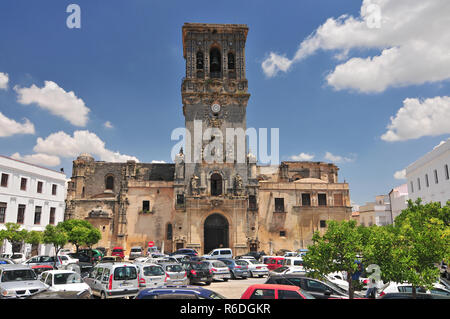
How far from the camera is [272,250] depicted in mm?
38094

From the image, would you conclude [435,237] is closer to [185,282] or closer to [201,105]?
[185,282]

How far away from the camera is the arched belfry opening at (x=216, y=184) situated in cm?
3859

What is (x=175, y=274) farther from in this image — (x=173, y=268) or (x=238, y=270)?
(x=238, y=270)

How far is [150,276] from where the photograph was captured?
1425 centimetres

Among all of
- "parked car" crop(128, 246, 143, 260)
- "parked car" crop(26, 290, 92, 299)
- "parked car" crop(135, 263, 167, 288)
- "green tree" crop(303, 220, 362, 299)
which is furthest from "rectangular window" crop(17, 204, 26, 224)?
"green tree" crop(303, 220, 362, 299)

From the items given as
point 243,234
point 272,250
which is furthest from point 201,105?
point 272,250

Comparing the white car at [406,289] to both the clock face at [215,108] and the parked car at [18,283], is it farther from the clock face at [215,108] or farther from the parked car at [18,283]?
the clock face at [215,108]

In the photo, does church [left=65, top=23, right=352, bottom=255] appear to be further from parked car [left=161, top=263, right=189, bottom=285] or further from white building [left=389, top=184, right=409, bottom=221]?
parked car [left=161, top=263, right=189, bottom=285]

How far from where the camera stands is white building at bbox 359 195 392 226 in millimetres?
56219

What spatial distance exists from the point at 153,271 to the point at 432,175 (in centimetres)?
2678

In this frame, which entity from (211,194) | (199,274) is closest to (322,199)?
(211,194)

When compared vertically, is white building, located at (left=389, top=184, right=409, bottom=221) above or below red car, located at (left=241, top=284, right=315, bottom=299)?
above

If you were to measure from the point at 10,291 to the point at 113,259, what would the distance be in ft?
49.6
